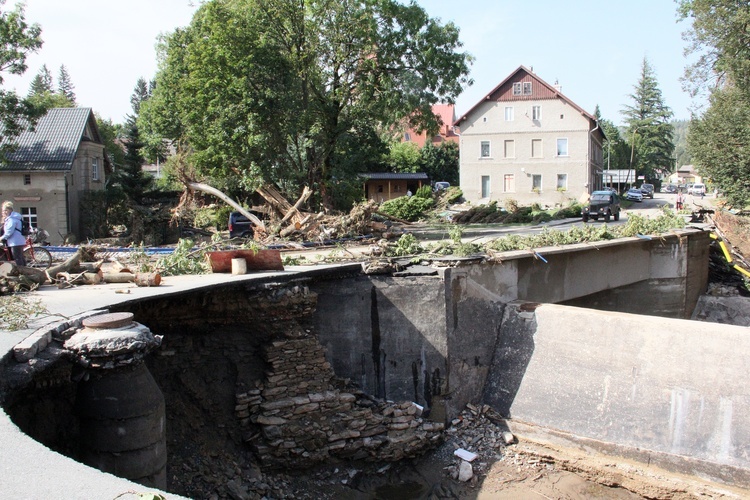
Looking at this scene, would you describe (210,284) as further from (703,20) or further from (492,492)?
(703,20)

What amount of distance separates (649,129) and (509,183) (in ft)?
147

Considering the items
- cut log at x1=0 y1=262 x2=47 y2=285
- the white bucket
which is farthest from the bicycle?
the white bucket

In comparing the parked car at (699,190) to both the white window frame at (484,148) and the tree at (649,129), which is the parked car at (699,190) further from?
the white window frame at (484,148)

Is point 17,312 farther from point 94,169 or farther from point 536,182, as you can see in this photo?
point 536,182

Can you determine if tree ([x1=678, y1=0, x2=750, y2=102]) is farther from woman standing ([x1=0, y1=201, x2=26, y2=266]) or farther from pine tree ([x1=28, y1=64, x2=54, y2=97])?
pine tree ([x1=28, y1=64, x2=54, y2=97])

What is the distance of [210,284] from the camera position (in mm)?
9383

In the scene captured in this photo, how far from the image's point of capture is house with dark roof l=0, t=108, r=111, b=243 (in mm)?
29875

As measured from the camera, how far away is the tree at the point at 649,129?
8181 centimetres

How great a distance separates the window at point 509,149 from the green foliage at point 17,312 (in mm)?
43205

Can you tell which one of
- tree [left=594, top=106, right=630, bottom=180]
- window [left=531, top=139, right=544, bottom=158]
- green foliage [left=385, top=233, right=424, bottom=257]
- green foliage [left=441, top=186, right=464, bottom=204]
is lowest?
green foliage [left=385, top=233, right=424, bottom=257]

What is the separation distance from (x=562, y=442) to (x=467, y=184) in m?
39.4

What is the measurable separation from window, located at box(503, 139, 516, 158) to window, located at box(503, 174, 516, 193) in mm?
1522

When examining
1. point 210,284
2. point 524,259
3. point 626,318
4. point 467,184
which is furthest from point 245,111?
point 467,184

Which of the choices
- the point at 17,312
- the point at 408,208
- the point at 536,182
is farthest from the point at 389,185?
the point at 17,312
